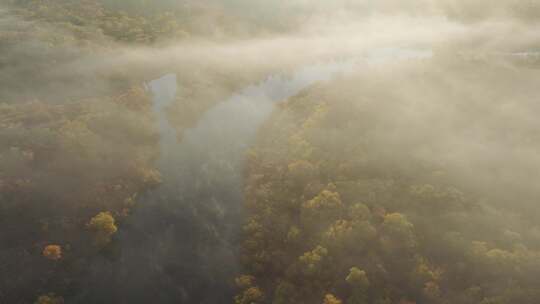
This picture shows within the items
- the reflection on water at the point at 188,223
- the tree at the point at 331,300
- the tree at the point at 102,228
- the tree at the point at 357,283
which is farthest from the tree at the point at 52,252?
the tree at the point at 357,283

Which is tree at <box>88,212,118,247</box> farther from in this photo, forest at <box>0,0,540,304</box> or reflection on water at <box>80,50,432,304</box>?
reflection on water at <box>80,50,432,304</box>

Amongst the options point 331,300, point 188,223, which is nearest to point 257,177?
point 188,223

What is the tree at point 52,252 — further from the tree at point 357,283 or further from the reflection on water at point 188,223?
the tree at point 357,283

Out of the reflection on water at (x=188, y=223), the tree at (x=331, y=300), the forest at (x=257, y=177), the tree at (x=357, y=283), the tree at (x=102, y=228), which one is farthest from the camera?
the tree at (x=102, y=228)

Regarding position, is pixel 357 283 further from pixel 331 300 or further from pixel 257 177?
pixel 257 177

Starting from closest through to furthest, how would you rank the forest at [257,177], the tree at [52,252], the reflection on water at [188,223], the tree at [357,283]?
1. the tree at [357,283]
2. the forest at [257,177]
3. the reflection on water at [188,223]
4. the tree at [52,252]

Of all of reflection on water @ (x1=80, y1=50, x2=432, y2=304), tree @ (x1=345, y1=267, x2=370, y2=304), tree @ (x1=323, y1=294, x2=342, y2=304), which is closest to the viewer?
tree @ (x1=323, y1=294, x2=342, y2=304)

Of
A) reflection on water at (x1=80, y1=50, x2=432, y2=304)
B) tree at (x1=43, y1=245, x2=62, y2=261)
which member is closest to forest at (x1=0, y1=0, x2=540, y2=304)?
tree at (x1=43, y1=245, x2=62, y2=261)

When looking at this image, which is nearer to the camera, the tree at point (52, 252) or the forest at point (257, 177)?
the forest at point (257, 177)

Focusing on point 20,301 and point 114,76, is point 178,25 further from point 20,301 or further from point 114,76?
point 20,301
